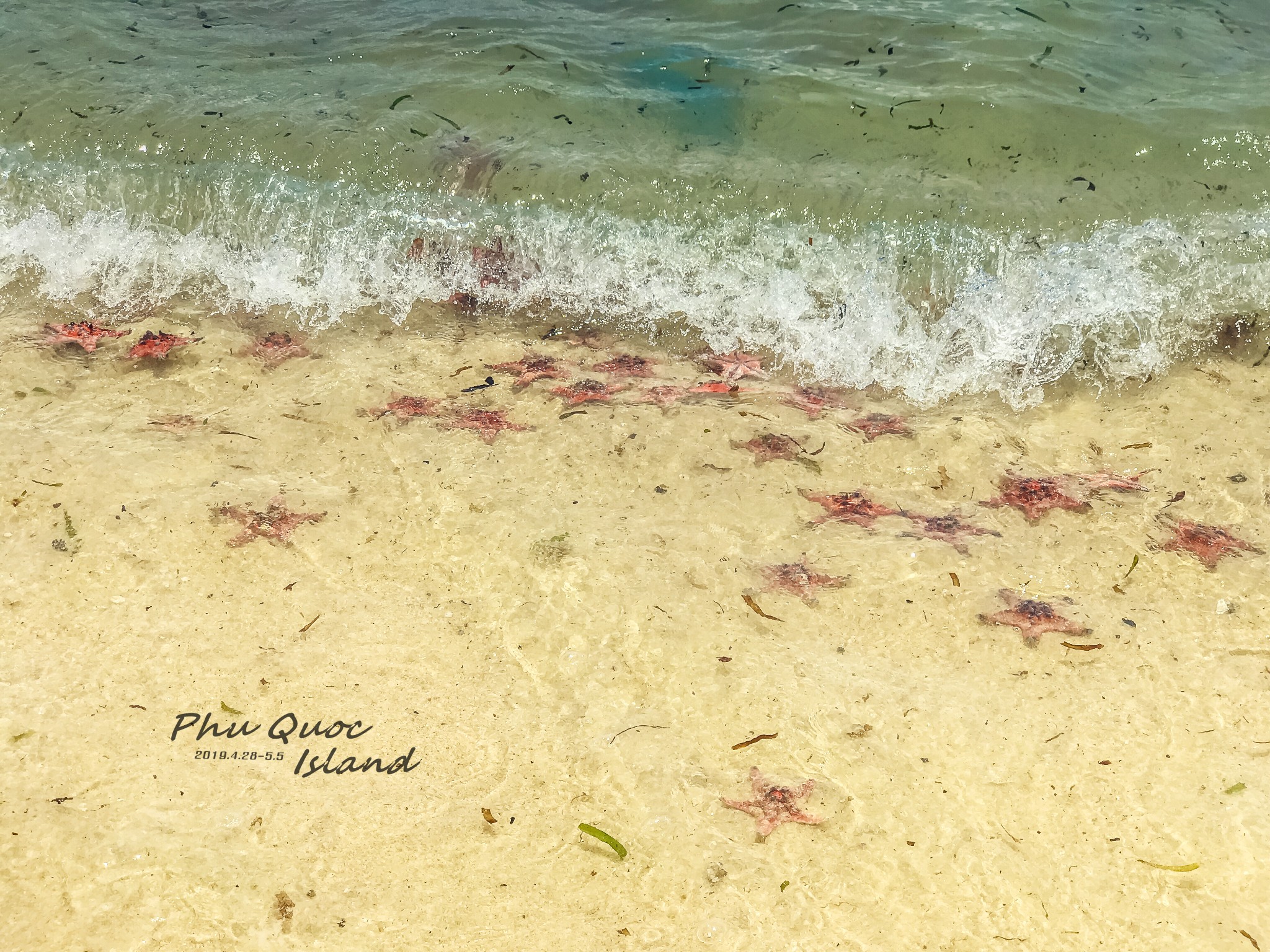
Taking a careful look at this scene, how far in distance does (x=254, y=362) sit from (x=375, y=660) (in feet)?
8.15

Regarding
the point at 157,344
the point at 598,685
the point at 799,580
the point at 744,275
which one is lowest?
the point at 598,685

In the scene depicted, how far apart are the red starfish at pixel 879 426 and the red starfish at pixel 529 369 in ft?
5.44

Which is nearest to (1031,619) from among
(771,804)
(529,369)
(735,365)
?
(771,804)

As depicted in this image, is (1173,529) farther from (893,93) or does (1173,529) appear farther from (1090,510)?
(893,93)

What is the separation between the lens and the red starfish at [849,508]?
170 inches

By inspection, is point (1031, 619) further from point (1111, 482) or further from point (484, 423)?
point (484, 423)

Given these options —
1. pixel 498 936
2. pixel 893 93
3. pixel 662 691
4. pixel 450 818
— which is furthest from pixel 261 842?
pixel 893 93

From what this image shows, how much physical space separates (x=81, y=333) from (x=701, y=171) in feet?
14.2

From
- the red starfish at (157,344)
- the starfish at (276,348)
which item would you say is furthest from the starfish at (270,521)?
the red starfish at (157,344)

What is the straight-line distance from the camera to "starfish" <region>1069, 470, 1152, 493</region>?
181 inches

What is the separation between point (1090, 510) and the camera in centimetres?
441

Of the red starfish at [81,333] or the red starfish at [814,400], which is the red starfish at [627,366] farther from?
the red starfish at [81,333]

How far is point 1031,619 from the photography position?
3.79m

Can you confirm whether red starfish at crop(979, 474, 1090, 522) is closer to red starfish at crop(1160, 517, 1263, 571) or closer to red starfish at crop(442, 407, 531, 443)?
red starfish at crop(1160, 517, 1263, 571)
